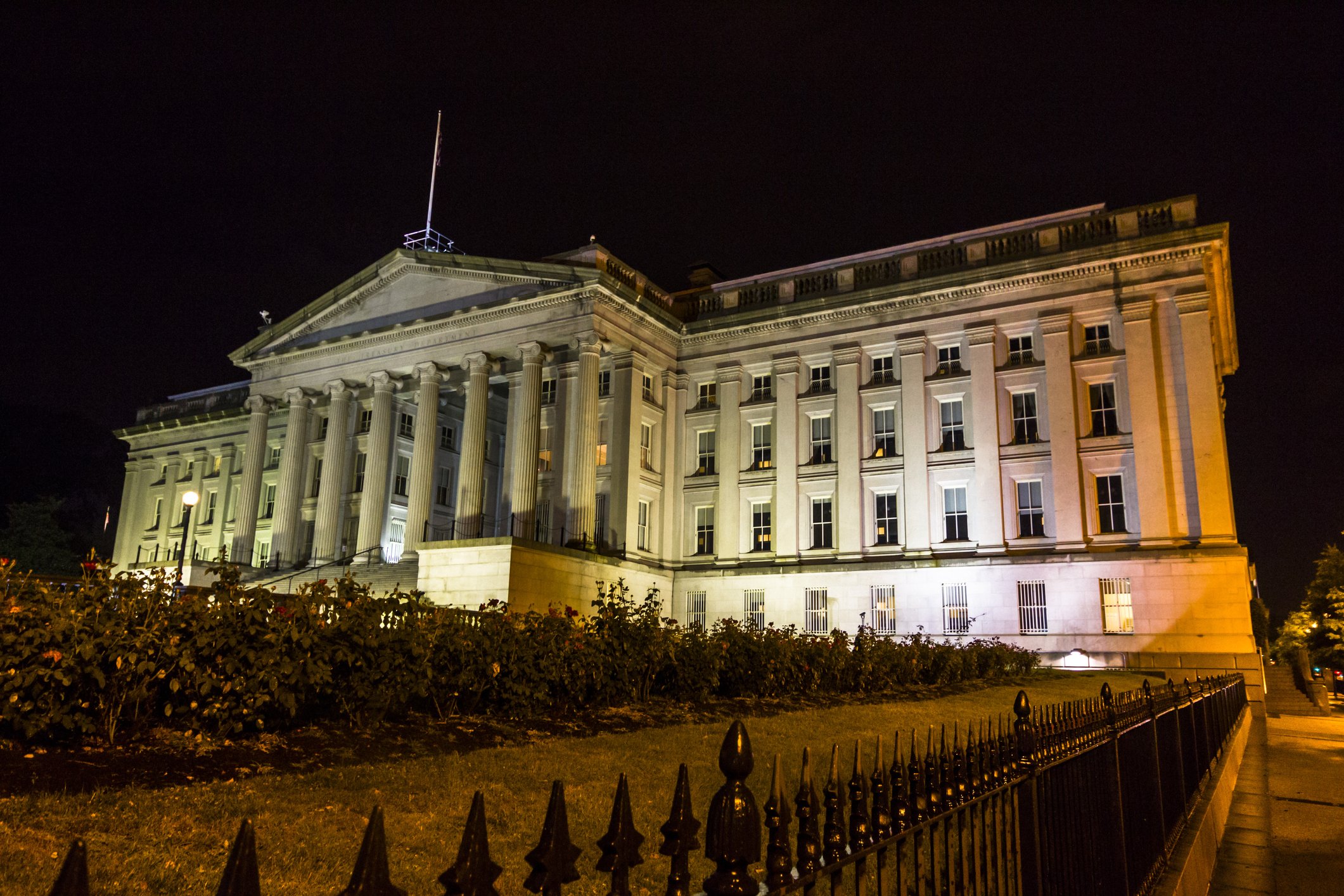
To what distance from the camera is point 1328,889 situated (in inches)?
316

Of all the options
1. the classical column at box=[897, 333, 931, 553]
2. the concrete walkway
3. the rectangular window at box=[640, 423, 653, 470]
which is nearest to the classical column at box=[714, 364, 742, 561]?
the rectangular window at box=[640, 423, 653, 470]

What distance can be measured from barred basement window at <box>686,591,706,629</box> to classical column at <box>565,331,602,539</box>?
7033 millimetres

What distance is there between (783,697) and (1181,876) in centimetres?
1084

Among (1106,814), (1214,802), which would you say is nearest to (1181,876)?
(1106,814)

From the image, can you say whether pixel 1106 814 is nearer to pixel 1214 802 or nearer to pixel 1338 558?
pixel 1214 802

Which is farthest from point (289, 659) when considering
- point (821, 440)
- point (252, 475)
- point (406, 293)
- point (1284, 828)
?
point (252, 475)

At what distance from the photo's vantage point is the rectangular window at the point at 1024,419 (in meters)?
39.8

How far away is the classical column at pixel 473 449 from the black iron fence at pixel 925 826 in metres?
34.9

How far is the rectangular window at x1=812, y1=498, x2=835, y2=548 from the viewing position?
43719mm

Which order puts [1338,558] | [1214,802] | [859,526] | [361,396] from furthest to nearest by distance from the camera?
[1338,558]
[361,396]
[859,526]
[1214,802]

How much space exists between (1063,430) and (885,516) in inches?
335

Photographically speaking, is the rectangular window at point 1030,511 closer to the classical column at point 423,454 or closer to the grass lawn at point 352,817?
the classical column at point 423,454

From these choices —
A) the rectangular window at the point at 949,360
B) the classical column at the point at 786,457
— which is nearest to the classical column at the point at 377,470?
the classical column at the point at 786,457

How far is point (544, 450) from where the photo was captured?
45.9 metres
